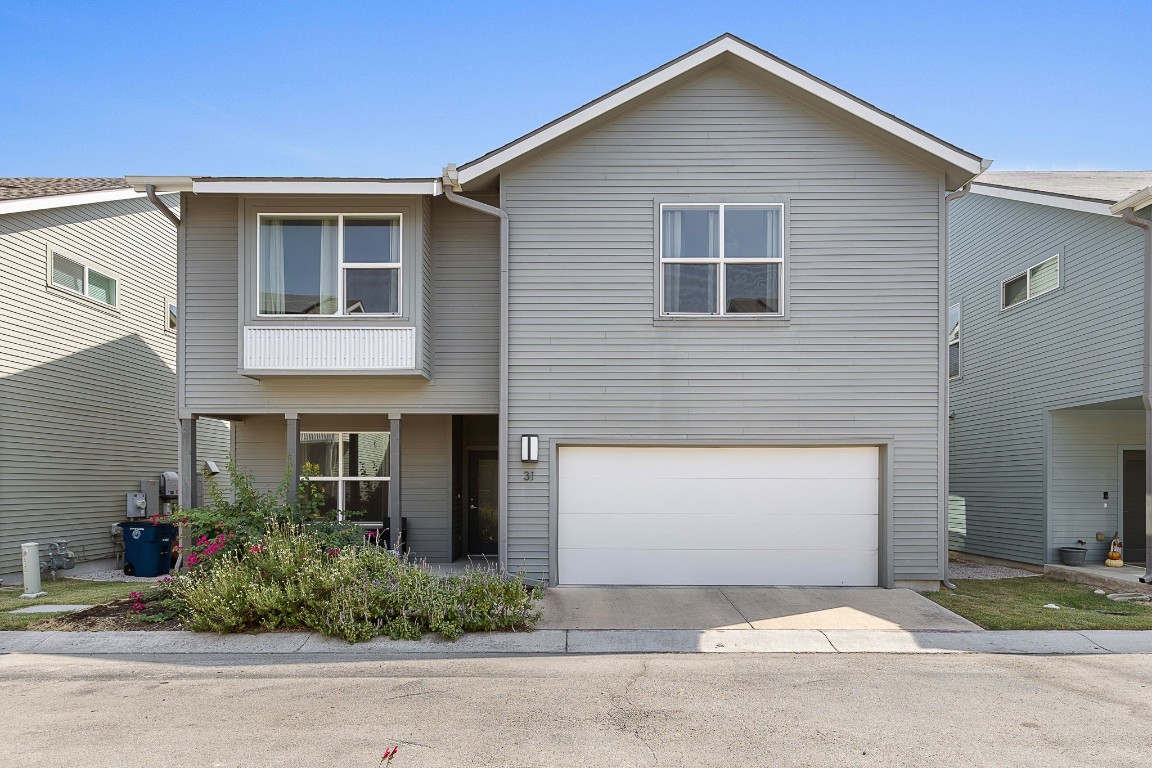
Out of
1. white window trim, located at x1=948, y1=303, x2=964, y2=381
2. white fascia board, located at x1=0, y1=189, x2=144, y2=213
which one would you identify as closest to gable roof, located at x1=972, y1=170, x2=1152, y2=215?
white window trim, located at x1=948, y1=303, x2=964, y2=381

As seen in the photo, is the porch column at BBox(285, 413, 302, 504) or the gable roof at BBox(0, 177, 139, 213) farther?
the gable roof at BBox(0, 177, 139, 213)

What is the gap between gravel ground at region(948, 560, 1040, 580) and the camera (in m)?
13.0

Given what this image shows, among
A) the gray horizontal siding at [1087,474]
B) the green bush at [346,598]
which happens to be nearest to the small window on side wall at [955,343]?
the gray horizontal siding at [1087,474]

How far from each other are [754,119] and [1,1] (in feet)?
50.1

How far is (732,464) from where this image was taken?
11.3 metres

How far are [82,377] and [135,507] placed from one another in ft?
9.30

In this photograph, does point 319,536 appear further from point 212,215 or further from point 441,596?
point 212,215

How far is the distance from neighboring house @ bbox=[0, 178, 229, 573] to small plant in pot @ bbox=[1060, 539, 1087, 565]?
1707 centimetres

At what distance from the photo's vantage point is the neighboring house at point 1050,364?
1264cm

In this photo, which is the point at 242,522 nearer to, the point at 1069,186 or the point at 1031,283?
the point at 1031,283

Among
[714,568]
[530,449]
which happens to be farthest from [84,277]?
[714,568]

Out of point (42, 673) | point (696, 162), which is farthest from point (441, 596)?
point (696, 162)

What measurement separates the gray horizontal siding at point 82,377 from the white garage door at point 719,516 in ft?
29.4

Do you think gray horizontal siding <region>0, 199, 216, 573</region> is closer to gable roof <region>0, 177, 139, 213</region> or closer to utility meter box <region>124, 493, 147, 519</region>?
utility meter box <region>124, 493, 147, 519</region>
